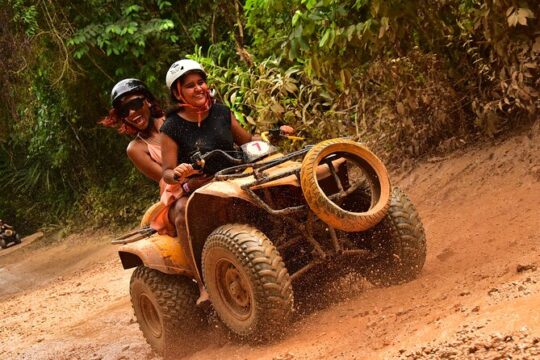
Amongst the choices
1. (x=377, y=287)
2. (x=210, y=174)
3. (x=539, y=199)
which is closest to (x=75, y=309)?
(x=210, y=174)

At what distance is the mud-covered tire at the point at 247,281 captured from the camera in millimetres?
4129

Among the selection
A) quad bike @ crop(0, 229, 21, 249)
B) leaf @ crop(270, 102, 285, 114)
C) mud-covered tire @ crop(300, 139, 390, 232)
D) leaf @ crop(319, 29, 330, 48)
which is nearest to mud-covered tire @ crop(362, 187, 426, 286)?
mud-covered tire @ crop(300, 139, 390, 232)

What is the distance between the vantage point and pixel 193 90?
191 inches

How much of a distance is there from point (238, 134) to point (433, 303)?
5.98 ft

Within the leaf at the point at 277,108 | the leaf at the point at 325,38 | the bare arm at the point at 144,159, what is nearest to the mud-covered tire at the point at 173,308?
the bare arm at the point at 144,159

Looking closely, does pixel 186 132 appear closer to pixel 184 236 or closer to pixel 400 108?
pixel 184 236

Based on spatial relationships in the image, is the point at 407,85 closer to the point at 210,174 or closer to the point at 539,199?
the point at 539,199

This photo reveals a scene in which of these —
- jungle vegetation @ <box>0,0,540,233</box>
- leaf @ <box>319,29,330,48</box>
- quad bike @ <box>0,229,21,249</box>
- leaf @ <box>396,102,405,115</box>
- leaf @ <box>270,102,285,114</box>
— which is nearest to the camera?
leaf @ <box>319,29,330,48</box>

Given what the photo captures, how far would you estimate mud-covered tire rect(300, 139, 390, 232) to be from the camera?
404cm

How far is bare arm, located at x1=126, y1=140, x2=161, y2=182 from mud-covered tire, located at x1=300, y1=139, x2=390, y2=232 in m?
1.52

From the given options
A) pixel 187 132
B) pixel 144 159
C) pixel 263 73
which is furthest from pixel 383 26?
pixel 263 73

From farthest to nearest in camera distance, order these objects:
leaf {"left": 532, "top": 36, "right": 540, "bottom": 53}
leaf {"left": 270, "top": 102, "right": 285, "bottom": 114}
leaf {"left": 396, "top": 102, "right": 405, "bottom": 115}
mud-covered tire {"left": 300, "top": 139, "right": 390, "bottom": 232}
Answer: leaf {"left": 270, "top": 102, "right": 285, "bottom": 114} → leaf {"left": 396, "top": 102, "right": 405, "bottom": 115} → leaf {"left": 532, "top": 36, "right": 540, "bottom": 53} → mud-covered tire {"left": 300, "top": 139, "right": 390, "bottom": 232}

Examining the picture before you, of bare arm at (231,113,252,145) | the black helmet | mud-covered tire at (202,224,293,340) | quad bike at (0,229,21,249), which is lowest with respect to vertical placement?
quad bike at (0,229,21,249)

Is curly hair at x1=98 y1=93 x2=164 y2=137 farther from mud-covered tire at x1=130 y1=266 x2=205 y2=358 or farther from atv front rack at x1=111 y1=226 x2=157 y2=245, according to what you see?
mud-covered tire at x1=130 y1=266 x2=205 y2=358
